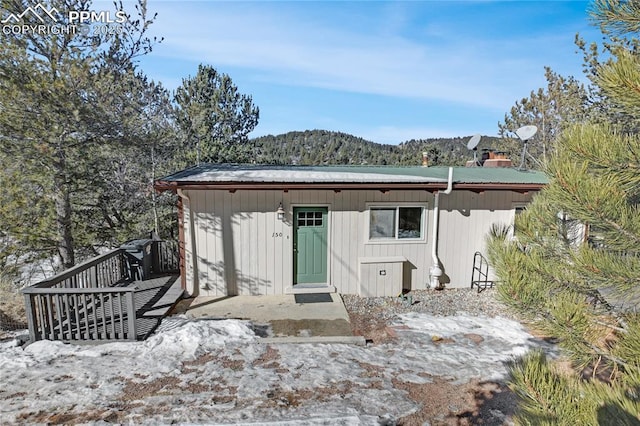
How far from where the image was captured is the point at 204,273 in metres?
6.93

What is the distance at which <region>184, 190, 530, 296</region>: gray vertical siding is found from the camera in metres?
6.85

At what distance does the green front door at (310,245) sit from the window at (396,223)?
1119mm

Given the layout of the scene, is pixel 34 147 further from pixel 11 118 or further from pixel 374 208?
pixel 374 208

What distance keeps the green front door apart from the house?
0.07ft

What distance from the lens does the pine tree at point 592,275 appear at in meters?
1.38

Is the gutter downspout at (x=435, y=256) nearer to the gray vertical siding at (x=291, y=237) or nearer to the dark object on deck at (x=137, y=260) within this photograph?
the gray vertical siding at (x=291, y=237)

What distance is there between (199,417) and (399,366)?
2517 mm

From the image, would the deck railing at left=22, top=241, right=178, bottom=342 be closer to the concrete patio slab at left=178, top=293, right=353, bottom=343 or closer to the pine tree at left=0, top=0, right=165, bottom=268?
the concrete patio slab at left=178, top=293, right=353, bottom=343

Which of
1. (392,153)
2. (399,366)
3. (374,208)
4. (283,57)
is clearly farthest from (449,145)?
(399,366)

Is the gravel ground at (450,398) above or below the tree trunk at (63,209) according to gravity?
below

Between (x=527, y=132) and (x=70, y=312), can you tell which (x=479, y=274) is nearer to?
(x=527, y=132)

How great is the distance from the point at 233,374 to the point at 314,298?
9.71 feet

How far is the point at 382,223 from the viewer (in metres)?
7.36

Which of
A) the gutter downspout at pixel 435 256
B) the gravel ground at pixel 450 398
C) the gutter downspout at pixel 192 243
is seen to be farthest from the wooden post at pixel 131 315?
the gutter downspout at pixel 435 256
